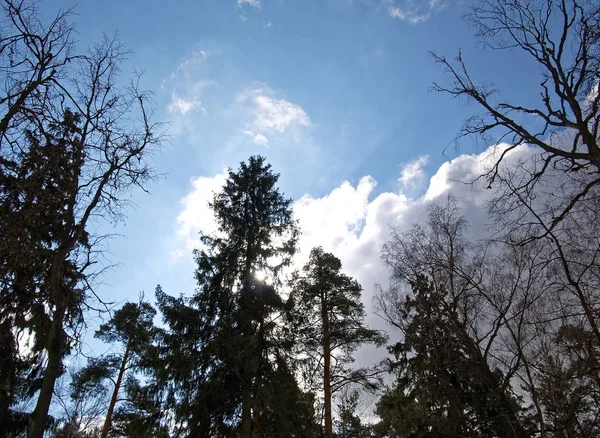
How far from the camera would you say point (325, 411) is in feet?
48.2

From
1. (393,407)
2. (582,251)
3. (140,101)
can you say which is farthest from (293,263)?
(582,251)

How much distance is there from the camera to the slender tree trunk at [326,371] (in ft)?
46.9

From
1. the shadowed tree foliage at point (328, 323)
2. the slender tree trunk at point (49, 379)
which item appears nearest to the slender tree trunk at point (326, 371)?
the shadowed tree foliage at point (328, 323)

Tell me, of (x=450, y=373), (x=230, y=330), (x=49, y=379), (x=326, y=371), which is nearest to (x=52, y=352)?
(x=49, y=379)

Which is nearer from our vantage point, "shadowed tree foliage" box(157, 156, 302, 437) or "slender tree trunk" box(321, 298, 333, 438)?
"shadowed tree foliage" box(157, 156, 302, 437)

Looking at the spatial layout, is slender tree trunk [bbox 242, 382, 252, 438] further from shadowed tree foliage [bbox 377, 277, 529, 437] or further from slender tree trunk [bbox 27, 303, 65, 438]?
slender tree trunk [bbox 27, 303, 65, 438]

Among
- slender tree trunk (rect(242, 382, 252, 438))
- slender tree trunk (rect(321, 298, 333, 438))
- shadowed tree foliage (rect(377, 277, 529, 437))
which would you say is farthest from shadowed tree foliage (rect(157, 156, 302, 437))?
shadowed tree foliage (rect(377, 277, 529, 437))

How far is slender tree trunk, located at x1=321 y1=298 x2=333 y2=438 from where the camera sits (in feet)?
46.9

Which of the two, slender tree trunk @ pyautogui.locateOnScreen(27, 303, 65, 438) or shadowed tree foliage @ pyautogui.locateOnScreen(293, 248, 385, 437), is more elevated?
shadowed tree foliage @ pyautogui.locateOnScreen(293, 248, 385, 437)

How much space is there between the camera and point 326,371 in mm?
15484

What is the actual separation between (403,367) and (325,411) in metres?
3.80

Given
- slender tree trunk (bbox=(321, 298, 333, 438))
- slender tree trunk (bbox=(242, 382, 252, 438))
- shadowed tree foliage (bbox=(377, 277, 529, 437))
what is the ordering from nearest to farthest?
shadowed tree foliage (bbox=(377, 277, 529, 437)) → slender tree trunk (bbox=(242, 382, 252, 438)) → slender tree trunk (bbox=(321, 298, 333, 438))

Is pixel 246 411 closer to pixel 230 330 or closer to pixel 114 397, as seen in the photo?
pixel 230 330

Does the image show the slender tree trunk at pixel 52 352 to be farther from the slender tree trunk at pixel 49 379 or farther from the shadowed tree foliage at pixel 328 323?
the shadowed tree foliage at pixel 328 323
